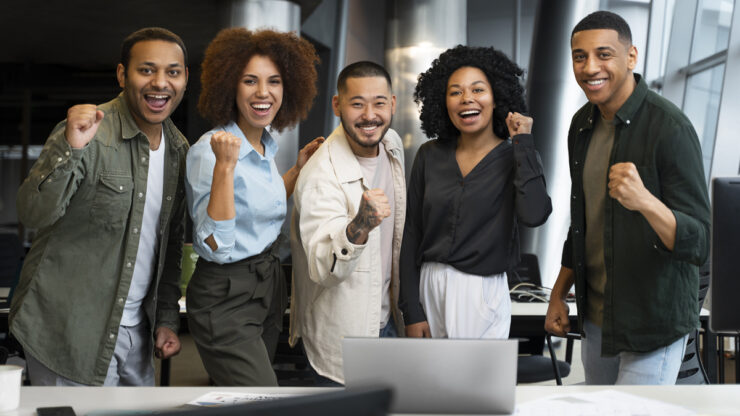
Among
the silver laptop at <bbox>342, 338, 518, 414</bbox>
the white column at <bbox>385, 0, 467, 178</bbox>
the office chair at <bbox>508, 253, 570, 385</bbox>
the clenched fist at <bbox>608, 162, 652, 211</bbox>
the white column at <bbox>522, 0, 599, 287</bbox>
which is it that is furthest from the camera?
the white column at <bbox>522, 0, 599, 287</bbox>

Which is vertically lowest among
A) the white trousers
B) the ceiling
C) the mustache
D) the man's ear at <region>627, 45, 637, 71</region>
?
the white trousers

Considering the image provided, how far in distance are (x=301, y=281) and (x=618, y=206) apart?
1063 mm

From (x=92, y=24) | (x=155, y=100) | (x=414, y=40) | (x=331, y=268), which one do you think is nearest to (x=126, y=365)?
(x=331, y=268)

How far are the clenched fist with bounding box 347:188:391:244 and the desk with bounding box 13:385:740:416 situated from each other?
1.64 ft

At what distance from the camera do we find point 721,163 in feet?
20.4

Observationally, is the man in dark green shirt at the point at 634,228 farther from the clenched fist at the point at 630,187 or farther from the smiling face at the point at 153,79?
the smiling face at the point at 153,79

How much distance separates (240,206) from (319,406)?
1.57m

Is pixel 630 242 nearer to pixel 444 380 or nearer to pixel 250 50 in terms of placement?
pixel 444 380

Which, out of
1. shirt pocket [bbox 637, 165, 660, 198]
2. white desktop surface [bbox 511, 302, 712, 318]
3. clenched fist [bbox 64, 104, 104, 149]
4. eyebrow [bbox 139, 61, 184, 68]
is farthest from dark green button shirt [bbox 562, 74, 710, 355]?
clenched fist [bbox 64, 104, 104, 149]

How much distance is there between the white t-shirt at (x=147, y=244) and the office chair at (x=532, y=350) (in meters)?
2.03

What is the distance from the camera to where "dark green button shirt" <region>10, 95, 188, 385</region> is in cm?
204

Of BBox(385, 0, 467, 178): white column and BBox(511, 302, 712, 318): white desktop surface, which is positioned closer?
BBox(511, 302, 712, 318): white desktop surface

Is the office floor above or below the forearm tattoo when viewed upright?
below

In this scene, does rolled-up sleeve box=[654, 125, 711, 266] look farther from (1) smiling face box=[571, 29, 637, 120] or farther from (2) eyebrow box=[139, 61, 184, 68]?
(2) eyebrow box=[139, 61, 184, 68]
